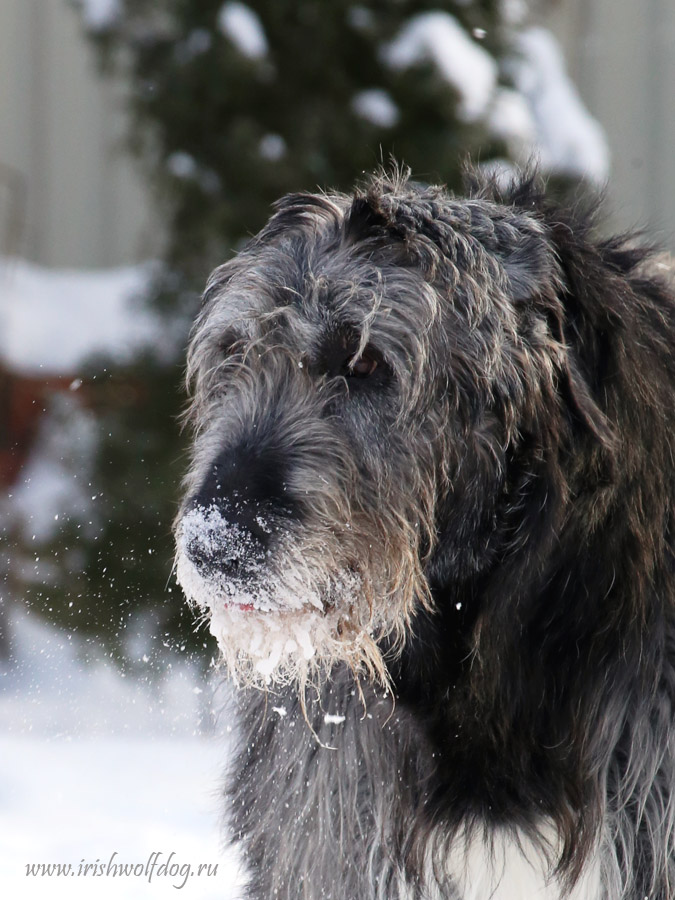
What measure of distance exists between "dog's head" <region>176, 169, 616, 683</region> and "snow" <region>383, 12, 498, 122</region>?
8.43 feet

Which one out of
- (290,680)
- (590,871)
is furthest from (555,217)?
(590,871)

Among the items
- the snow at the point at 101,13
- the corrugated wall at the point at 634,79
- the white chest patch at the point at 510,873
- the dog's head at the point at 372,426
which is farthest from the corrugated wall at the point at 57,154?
the white chest patch at the point at 510,873

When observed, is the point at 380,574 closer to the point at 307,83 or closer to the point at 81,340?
the point at 307,83

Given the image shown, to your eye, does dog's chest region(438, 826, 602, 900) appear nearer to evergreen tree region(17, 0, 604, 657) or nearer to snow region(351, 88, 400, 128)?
evergreen tree region(17, 0, 604, 657)

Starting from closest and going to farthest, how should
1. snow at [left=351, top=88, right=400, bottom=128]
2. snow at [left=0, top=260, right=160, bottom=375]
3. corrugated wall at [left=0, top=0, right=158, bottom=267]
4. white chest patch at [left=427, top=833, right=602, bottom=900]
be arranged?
white chest patch at [left=427, top=833, right=602, bottom=900], snow at [left=351, top=88, right=400, bottom=128], snow at [left=0, top=260, right=160, bottom=375], corrugated wall at [left=0, top=0, right=158, bottom=267]

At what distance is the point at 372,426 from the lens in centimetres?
182

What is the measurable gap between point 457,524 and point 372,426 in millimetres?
225

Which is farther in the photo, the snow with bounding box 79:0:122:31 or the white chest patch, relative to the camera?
the snow with bounding box 79:0:122:31

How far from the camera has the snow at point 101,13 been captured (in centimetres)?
464

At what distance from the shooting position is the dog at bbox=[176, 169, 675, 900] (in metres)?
1.80

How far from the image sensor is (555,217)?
208cm

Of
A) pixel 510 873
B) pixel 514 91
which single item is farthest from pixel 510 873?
pixel 514 91

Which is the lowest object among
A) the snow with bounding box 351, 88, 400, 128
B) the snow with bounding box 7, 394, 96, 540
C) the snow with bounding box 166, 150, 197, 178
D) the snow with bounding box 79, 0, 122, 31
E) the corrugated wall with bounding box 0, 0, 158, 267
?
the snow with bounding box 7, 394, 96, 540

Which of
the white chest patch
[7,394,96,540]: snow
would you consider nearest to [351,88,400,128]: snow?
[7,394,96,540]: snow
